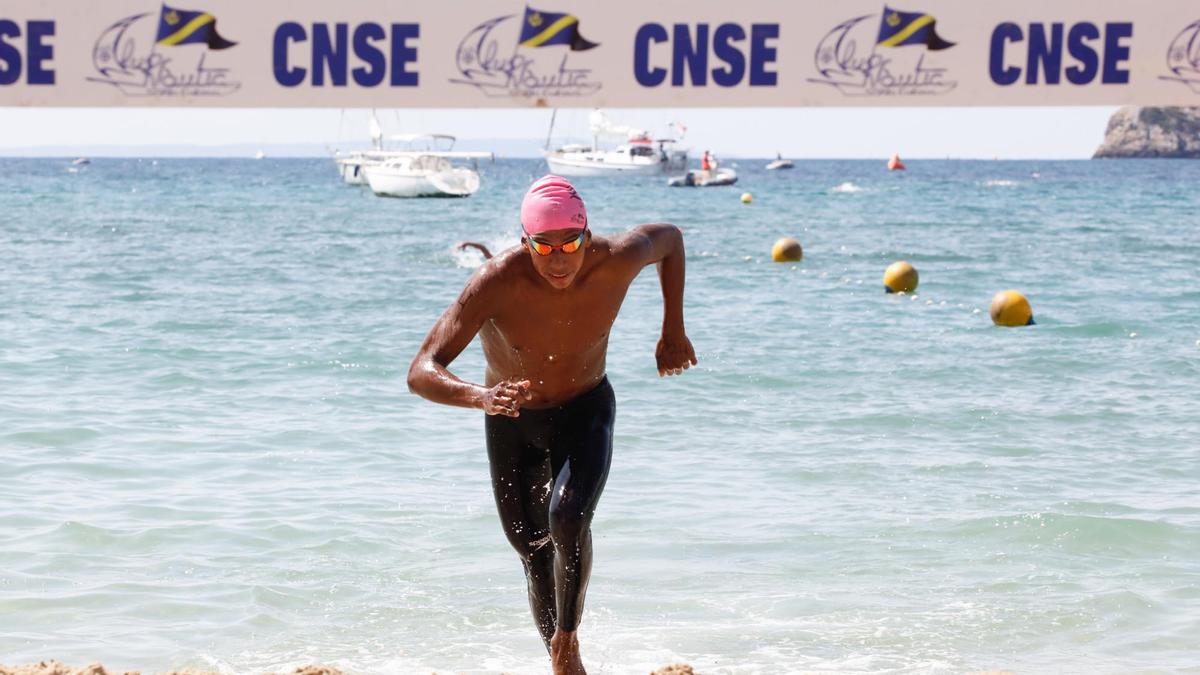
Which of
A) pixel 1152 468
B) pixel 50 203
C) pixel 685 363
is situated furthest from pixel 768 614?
pixel 50 203

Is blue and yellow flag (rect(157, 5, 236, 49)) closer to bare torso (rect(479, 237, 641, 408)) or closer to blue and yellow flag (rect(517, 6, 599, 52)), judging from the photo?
blue and yellow flag (rect(517, 6, 599, 52))

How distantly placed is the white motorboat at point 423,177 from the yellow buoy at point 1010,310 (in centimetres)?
4130

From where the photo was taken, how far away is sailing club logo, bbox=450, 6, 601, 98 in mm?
6531

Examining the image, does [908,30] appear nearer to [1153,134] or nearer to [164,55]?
[164,55]

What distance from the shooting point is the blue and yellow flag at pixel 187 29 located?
21.4 ft

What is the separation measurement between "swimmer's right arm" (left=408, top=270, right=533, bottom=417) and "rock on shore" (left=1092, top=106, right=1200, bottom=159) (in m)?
139

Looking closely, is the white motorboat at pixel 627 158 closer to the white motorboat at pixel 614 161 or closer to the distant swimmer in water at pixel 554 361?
the white motorboat at pixel 614 161

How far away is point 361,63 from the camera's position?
648 cm

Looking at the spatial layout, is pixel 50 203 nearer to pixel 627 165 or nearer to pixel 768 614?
pixel 627 165

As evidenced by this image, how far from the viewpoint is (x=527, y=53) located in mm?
6570

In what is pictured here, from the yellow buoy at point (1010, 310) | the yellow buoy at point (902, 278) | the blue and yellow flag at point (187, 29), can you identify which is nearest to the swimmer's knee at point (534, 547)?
the blue and yellow flag at point (187, 29)

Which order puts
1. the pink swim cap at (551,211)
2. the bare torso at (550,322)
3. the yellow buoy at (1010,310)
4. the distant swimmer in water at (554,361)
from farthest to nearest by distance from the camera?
1. the yellow buoy at (1010,310)
2. the bare torso at (550,322)
3. the distant swimmer in water at (554,361)
4. the pink swim cap at (551,211)

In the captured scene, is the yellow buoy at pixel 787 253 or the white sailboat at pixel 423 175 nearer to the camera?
the yellow buoy at pixel 787 253

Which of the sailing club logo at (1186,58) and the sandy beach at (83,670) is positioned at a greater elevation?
the sailing club logo at (1186,58)
